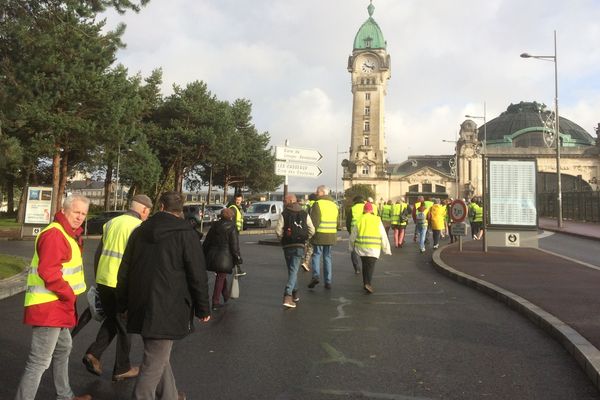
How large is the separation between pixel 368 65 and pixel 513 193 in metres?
104

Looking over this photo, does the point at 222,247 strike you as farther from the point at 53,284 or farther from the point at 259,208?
the point at 259,208

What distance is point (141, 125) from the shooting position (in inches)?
1654

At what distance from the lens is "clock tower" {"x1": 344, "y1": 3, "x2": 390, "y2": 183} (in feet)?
373

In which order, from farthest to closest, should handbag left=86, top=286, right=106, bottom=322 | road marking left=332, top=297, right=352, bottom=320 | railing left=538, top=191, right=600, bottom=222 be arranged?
railing left=538, top=191, right=600, bottom=222, road marking left=332, top=297, right=352, bottom=320, handbag left=86, top=286, right=106, bottom=322

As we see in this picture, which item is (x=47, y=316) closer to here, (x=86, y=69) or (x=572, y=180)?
(x=86, y=69)

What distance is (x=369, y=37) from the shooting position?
114438 mm

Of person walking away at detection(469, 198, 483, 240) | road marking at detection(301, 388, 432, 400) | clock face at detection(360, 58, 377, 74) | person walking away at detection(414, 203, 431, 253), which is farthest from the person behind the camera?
clock face at detection(360, 58, 377, 74)

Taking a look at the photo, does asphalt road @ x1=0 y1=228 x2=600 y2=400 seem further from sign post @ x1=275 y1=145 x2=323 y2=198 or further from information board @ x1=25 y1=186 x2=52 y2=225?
information board @ x1=25 y1=186 x2=52 y2=225

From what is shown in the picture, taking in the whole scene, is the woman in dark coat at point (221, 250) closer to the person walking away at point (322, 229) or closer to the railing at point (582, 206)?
the person walking away at point (322, 229)

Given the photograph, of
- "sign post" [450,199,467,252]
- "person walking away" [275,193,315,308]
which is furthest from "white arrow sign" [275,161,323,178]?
"person walking away" [275,193,315,308]

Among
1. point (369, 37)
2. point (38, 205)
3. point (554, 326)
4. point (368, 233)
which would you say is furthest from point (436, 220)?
point (369, 37)

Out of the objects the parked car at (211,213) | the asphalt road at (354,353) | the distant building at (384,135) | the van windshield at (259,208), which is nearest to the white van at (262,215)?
the van windshield at (259,208)

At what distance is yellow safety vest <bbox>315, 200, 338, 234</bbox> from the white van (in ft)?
76.8

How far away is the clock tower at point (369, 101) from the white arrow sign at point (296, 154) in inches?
3842
